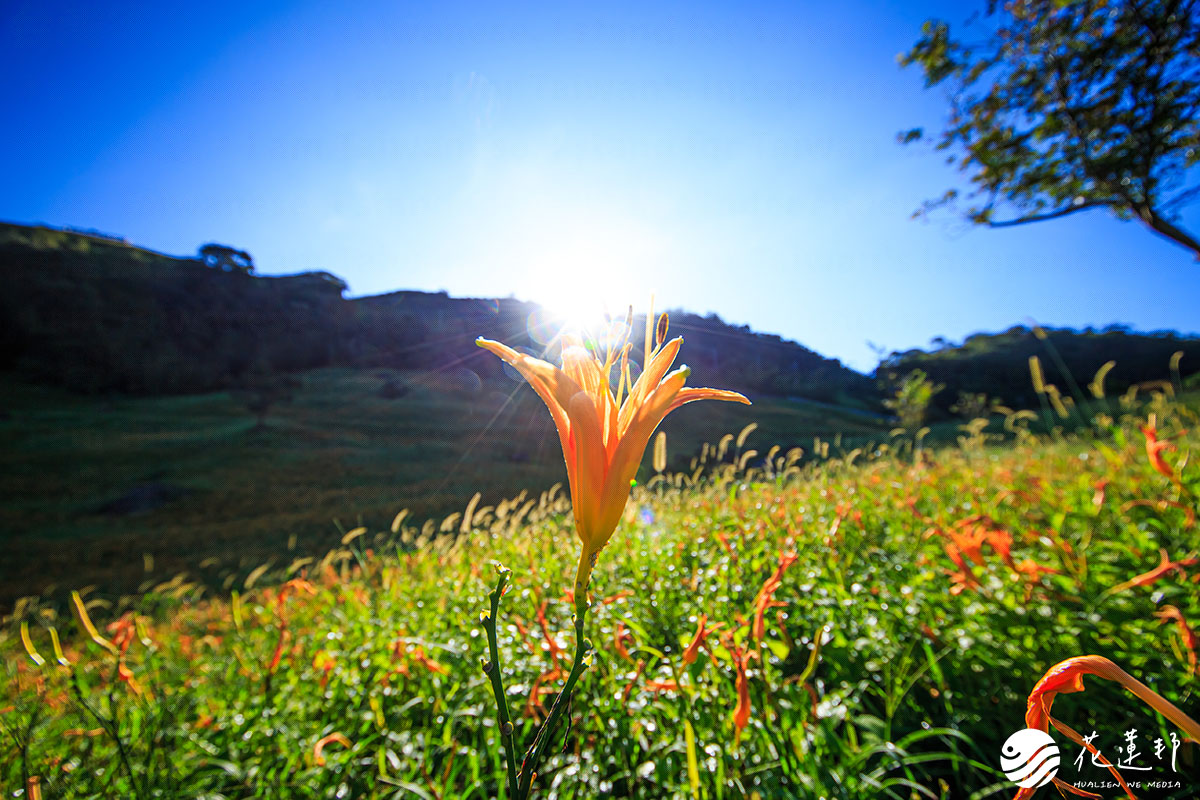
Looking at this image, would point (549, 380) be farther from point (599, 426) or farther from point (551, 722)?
point (551, 722)

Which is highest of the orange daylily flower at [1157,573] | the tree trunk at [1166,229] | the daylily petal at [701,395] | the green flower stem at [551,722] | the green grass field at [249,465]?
the tree trunk at [1166,229]

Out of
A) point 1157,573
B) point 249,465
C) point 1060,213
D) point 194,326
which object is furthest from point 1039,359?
point 194,326

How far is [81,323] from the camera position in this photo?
886 inches

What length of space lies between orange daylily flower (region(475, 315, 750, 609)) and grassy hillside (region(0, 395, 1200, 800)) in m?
0.54

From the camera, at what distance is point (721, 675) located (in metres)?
1.63

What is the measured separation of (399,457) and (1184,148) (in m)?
→ 18.8

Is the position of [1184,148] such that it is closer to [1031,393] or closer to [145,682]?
[145,682]

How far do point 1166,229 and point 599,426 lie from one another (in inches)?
389

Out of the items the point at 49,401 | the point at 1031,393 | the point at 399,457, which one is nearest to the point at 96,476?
the point at 399,457

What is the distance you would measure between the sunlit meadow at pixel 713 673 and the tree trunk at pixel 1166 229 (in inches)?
243

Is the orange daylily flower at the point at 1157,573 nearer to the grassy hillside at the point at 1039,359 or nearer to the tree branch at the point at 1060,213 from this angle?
the tree branch at the point at 1060,213

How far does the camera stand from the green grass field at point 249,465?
9258 millimetres

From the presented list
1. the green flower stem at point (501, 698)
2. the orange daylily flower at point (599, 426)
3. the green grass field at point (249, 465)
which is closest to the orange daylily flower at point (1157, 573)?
the orange daylily flower at point (599, 426)

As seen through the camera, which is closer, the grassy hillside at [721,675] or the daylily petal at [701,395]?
the daylily petal at [701,395]
